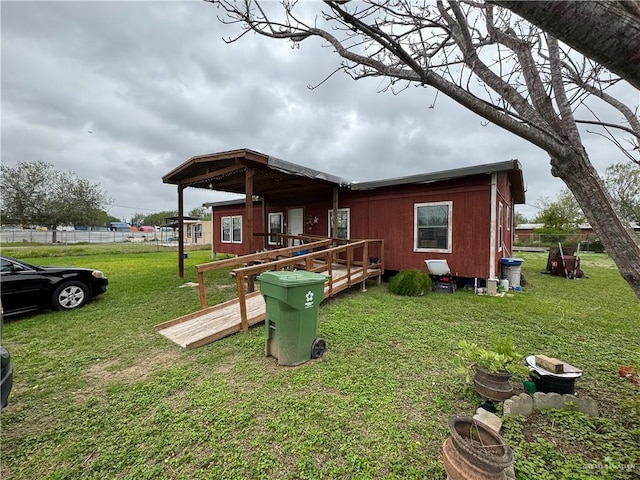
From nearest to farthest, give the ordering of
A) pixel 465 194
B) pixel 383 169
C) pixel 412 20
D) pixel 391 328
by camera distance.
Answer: pixel 412 20, pixel 391 328, pixel 465 194, pixel 383 169

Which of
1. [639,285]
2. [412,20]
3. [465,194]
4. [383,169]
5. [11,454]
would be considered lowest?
[11,454]

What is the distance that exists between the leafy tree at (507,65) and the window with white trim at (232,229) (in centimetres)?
1009

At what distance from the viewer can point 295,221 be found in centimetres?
1007

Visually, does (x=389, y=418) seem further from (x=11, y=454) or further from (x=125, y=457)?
(x=11, y=454)

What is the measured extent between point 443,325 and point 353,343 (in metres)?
1.65

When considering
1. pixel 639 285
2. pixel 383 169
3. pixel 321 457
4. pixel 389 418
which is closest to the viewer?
pixel 639 285

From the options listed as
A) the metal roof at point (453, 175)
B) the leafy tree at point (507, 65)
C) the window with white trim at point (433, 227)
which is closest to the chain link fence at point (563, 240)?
the metal roof at point (453, 175)

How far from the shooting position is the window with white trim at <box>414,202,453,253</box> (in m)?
6.86

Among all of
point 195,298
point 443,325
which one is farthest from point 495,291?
point 195,298

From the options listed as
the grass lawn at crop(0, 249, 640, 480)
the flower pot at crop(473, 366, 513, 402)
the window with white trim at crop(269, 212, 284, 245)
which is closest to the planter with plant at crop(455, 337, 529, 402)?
the flower pot at crop(473, 366, 513, 402)

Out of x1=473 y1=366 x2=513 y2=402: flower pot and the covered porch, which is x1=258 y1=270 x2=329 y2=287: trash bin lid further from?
the covered porch

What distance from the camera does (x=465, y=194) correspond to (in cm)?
655

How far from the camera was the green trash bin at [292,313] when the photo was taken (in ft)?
9.34

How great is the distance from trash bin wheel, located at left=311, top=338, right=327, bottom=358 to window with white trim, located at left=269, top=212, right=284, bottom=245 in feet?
24.8
